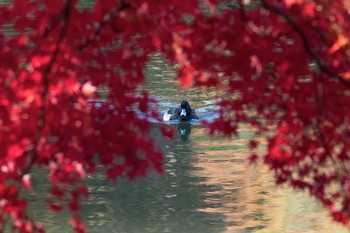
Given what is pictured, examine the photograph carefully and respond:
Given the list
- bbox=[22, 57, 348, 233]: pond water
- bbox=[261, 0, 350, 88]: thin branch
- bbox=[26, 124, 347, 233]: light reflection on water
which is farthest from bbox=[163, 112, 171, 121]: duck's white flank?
bbox=[261, 0, 350, 88]: thin branch

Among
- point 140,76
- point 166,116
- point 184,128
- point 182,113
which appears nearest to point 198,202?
→ point 184,128

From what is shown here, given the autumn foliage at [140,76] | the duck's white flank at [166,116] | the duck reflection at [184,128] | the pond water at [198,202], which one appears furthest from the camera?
the duck's white flank at [166,116]

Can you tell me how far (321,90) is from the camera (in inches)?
157

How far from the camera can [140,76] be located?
4.23m

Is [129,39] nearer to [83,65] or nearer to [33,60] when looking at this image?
[83,65]

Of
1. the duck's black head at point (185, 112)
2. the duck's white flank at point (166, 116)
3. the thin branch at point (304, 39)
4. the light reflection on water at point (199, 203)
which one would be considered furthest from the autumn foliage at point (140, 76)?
the duck's white flank at point (166, 116)

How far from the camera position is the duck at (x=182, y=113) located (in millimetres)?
13044

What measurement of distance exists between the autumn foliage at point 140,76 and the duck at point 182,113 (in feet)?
27.9

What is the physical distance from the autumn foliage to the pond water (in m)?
3.96

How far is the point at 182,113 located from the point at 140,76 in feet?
29.0

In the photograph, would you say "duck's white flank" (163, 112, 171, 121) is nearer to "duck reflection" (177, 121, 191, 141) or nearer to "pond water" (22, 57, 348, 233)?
"duck reflection" (177, 121, 191, 141)

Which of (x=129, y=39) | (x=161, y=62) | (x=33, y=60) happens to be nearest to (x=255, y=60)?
(x=129, y=39)

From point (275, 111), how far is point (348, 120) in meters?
0.39

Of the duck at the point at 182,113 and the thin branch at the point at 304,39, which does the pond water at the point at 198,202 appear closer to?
the duck at the point at 182,113
